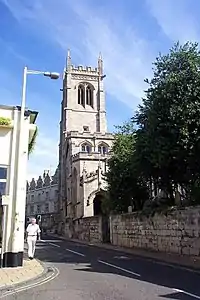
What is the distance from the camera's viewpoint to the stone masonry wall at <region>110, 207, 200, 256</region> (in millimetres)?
17938

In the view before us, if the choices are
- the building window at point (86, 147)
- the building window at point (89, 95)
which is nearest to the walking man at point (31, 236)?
the building window at point (86, 147)

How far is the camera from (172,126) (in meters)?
19.2

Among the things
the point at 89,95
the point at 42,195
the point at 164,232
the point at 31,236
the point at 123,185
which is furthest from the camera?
the point at 42,195

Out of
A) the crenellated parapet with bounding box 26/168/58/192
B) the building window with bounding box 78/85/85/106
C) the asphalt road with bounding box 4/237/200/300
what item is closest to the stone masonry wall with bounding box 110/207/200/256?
the asphalt road with bounding box 4/237/200/300

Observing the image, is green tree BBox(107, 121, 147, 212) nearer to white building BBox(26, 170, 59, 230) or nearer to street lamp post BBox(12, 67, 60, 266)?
street lamp post BBox(12, 67, 60, 266)

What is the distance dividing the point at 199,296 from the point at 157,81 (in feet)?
49.9

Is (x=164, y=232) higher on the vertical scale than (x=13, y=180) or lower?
lower

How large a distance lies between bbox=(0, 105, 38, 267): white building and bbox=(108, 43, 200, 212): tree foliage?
789 cm

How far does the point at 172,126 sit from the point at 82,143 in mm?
45287

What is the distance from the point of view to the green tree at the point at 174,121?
18.8 m

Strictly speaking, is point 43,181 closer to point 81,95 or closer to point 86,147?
point 81,95

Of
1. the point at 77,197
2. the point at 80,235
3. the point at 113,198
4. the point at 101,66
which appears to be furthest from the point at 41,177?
the point at 113,198

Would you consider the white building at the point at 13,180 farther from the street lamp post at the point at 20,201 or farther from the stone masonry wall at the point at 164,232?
the stone masonry wall at the point at 164,232

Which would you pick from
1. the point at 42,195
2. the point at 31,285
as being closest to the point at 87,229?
→ the point at 31,285
